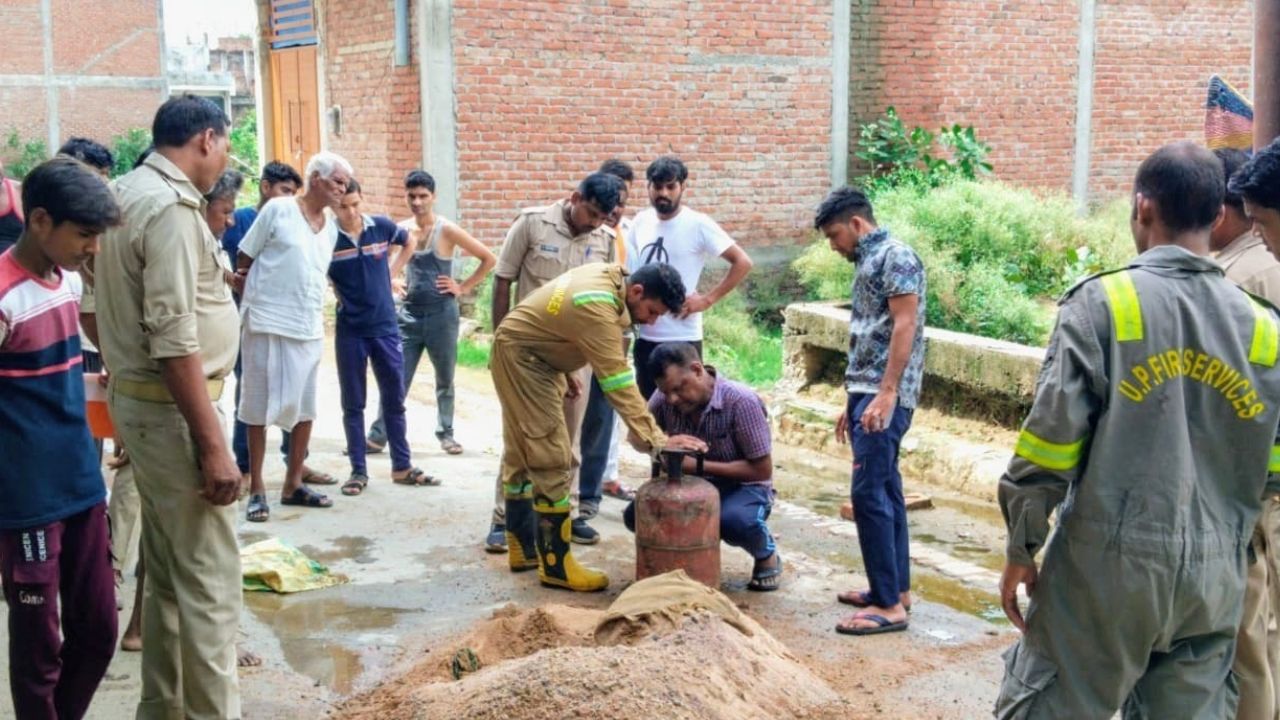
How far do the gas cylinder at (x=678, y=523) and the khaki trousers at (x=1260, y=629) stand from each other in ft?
8.11

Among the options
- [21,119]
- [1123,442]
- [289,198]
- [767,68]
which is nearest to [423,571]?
[289,198]

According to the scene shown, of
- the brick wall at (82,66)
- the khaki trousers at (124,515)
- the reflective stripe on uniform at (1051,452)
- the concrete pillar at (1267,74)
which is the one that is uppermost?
the brick wall at (82,66)

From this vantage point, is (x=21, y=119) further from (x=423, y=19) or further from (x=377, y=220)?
(x=377, y=220)

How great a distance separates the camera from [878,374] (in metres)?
5.48

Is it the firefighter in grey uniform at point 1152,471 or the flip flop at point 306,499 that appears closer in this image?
the firefighter in grey uniform at point 1152,471

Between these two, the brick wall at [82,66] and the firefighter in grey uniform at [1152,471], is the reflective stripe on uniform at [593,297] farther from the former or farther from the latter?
the brick wall at [82,66]

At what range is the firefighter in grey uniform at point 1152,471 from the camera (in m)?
3.08

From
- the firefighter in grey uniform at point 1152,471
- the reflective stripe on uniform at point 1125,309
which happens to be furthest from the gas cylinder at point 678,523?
the reflective stripe on uniform at point 1125,309

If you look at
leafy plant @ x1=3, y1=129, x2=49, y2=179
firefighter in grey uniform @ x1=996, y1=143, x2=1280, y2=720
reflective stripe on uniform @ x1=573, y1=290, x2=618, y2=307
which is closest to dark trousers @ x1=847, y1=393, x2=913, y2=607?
reflective stripe on uniform @ x1=573, y1=290, x2=618, y2=307

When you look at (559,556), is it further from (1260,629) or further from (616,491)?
(1260,629)

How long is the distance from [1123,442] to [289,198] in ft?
16.4

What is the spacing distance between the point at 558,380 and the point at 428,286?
8.08 ft

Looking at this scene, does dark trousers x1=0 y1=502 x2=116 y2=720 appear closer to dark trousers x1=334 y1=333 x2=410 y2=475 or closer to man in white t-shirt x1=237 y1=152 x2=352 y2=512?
man in white t-shirt x1=237 y1=152 x2=352 y2=512

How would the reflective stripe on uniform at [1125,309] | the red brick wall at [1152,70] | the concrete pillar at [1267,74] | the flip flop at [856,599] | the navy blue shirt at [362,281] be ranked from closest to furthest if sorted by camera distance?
the reflective stripe on uniform at [1125,309] < the concrete pillar at [1267,74] < the flip flop at [856,599] < the navy blue shirt at [362,281] < the red brick wall at [1152,70]
